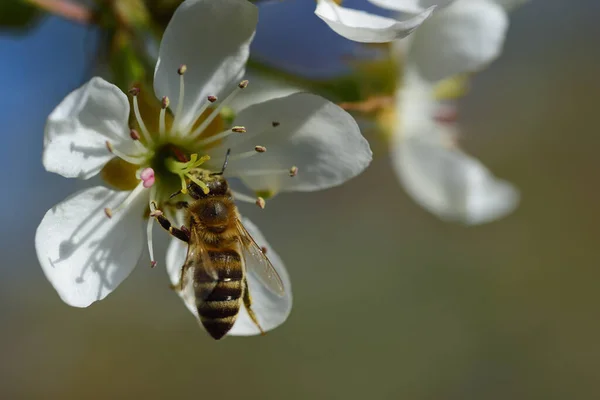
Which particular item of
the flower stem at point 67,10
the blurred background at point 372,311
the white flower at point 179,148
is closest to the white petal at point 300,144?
the white flower at point 179,148

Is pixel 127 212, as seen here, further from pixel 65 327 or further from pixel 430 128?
pixel 65 327

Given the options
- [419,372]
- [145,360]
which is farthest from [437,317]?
[145,360]

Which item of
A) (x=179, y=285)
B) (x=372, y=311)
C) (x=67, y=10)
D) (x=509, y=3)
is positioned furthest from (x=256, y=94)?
(x=372, y=311)

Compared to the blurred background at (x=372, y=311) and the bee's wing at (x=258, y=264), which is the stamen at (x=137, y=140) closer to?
the bee's wing at (x=258, y=264)

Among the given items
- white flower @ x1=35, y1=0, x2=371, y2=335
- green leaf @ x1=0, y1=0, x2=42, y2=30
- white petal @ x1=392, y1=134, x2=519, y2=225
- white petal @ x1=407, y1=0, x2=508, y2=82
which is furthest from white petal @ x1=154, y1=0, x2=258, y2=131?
white petal @ x1=392, y1=134, x2=519, y2=225

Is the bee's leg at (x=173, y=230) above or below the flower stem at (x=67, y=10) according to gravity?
below

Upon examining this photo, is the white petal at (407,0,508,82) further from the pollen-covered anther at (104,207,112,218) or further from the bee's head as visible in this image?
the pollen-covered anther at (104,207,112,218)
